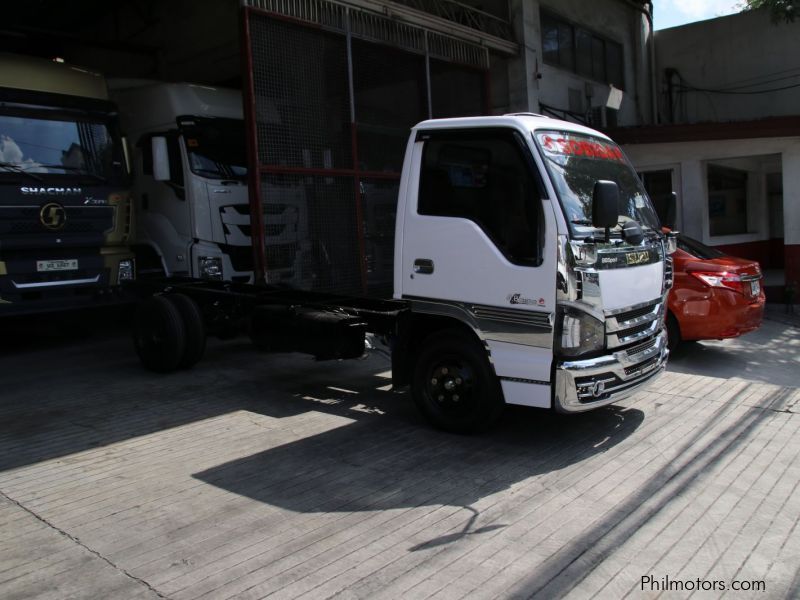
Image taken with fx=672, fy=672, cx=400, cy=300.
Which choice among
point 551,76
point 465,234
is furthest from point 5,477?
point 551,76

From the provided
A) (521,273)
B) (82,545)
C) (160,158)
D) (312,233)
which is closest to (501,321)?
(521,273)

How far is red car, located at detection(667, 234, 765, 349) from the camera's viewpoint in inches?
334

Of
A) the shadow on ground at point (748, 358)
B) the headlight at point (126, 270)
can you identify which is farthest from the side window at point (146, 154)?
the shadow on ground at point (748, 358)

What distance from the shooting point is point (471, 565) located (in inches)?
139

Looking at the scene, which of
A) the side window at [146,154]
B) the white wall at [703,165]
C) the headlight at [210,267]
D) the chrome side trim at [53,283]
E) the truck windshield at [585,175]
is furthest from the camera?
the white wall at [703,165]

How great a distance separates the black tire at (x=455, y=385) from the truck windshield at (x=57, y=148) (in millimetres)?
5896

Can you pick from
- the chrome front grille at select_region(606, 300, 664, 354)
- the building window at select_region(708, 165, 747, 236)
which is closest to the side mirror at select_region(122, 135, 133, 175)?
the chrome front grille at select_region(606, 300, 664, 354)

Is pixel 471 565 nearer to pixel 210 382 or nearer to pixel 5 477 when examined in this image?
pixel 5 477

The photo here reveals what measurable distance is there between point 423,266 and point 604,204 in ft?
4.94

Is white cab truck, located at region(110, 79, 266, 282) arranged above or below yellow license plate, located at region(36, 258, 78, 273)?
above

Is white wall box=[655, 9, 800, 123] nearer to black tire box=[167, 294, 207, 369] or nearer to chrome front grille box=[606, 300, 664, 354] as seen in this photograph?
chrome front grille box=[606, 300, 664, 354]

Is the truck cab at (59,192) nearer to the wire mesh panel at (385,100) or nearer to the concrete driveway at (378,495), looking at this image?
the concrete driveway at (378,495)

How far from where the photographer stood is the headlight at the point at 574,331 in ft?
15.7

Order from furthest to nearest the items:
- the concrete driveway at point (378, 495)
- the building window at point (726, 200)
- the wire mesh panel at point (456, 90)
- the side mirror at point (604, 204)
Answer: the building window at point (726, 200)
the wire mesh panel at point (456, 90)
the side mirror at point (604, 204)
the concrete driveway at point (378, 495)
